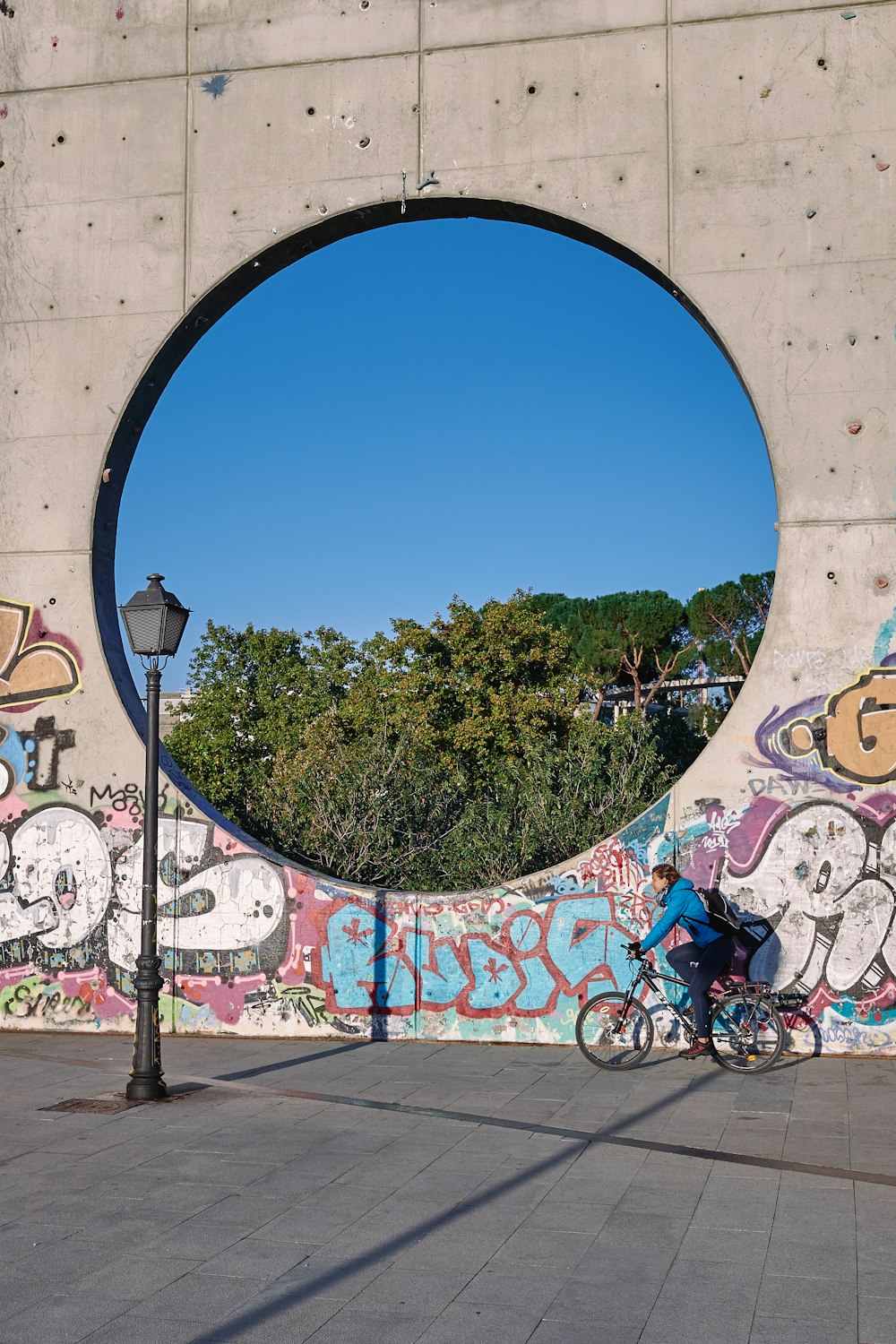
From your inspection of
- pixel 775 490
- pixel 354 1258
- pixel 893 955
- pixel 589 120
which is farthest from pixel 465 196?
pixel 354 1258

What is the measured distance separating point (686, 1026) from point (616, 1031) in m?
0.49

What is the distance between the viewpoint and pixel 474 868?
15516 millimetres

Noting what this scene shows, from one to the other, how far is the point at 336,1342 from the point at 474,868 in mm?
11178

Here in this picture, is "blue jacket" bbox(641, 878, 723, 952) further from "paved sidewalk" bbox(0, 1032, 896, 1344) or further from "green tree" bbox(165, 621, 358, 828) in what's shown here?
"green tree" bbox(165, 621, 358, 828)

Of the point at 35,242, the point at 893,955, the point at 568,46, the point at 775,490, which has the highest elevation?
the point at 568,46

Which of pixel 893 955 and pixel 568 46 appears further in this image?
pixel 568 46

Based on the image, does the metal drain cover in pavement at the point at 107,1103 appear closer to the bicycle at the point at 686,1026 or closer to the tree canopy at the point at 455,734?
the bicycle at the point at 686,1026

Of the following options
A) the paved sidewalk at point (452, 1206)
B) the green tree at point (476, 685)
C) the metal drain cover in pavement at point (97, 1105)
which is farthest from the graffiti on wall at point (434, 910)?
the green tree at point (476, 685)

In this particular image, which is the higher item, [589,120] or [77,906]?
[589,120]

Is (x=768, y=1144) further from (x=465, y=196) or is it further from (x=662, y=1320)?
(x=465, y=196)

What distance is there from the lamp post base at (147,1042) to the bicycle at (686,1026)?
292cm

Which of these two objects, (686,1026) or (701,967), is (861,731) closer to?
(701,967)

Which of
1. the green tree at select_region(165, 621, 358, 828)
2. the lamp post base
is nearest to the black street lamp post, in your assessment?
the lamp post base

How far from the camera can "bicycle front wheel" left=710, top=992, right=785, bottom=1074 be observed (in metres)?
8.95
